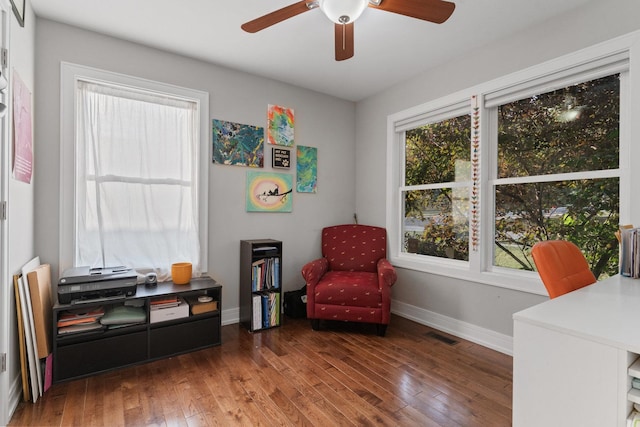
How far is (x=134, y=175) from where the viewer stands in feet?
8.62

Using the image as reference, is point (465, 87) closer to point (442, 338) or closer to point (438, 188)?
point (438, 188)

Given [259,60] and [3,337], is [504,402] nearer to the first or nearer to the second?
[3,337]

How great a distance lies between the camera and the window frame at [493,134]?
1936 mm

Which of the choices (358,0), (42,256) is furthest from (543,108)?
(42,256)

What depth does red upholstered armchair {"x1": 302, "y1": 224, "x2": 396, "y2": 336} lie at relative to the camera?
9.07 feet

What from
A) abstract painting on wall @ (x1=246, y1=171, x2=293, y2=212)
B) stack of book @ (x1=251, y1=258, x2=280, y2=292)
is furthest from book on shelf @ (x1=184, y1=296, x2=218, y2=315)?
abstract painting on wall @ (x1=246, y1=171, x2=293, y2=212)

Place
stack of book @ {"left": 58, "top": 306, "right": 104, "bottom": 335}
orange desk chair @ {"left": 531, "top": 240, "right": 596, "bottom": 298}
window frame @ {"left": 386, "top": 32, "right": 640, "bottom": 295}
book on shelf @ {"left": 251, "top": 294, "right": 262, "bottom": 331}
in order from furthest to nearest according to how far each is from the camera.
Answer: book on shelf @ {"left": 251, "top": 294, "right": 262, "bottom": 331}
stack of book @ {"left": 58, "top": 306, "right": 104, "bottom": 335}
window frame @ {"left": 386, "top": 32, "right": 640, "bottom": 295}
orange desk chair @ {"left": 531, "top": 240, "right": 596, "bottom": 298}

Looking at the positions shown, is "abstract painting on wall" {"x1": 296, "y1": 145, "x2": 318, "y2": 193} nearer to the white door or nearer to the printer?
the printer

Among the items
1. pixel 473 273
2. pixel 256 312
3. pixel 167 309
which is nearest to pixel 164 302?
Result: pixel 167 309

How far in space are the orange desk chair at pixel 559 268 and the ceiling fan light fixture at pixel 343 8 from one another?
148cm

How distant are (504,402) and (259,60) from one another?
3.22 meters

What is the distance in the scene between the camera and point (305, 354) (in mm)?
2455

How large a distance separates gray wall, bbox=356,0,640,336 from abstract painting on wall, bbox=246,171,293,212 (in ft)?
3.29

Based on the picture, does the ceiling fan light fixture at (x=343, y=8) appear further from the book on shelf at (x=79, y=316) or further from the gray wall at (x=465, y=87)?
the book on shelf at (x=79, y=316)
